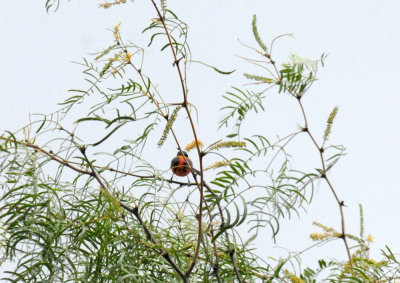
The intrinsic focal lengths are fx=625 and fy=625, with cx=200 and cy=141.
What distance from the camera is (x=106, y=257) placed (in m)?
0.99

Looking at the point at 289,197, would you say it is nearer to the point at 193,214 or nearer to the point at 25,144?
the point at 193,214

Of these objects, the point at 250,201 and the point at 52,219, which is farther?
the point at 52,219

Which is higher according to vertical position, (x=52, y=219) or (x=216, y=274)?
(x=52, y=219)

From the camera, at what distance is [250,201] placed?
0.92 meters

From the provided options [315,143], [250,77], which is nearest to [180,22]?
[250,77]

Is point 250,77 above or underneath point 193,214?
above

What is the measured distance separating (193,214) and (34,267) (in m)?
0.27

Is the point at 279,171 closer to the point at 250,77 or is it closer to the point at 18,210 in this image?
the point at 250,77

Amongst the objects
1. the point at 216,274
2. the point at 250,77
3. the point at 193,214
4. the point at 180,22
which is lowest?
the point at 216,274

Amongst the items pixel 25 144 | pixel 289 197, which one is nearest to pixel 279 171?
pixel 289 197

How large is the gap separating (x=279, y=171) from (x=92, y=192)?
1.04 feet

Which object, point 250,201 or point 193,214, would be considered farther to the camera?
point 193,214

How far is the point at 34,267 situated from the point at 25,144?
21cm

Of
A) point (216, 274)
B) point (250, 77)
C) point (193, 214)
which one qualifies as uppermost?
point (250, 77)
